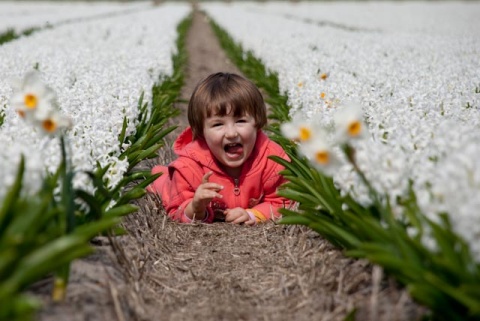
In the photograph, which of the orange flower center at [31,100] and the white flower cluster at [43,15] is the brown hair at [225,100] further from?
the white flower cluster at [43,15]

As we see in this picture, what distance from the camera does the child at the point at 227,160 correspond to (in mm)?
5027

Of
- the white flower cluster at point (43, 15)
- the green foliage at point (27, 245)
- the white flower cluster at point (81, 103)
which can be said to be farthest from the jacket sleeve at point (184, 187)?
the white flower cluster at point (43, 15)

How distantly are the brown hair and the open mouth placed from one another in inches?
9.6

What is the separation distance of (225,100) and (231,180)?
2.42ft

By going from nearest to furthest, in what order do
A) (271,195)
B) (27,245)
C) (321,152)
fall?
1. (27,245)
2. (321,152)
3. (271,195)

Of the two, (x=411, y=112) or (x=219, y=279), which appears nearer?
(x=219, y=279)

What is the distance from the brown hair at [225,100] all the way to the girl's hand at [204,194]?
0.60m

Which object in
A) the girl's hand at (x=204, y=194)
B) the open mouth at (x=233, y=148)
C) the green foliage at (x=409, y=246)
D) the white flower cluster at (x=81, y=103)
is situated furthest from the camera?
the open mouth at (x=233, y=148)

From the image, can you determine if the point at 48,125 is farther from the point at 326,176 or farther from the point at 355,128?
the point at 326,176

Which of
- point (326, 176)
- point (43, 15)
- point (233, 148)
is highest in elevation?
point (326, 176)

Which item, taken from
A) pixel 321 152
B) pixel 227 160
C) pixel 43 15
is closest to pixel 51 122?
pixel 321 152

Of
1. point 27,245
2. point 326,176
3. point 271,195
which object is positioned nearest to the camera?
point 27,245

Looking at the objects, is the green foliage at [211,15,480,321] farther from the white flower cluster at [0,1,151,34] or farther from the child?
the white flower cluster at [0,1,151,34]

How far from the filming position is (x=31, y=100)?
2980mm
